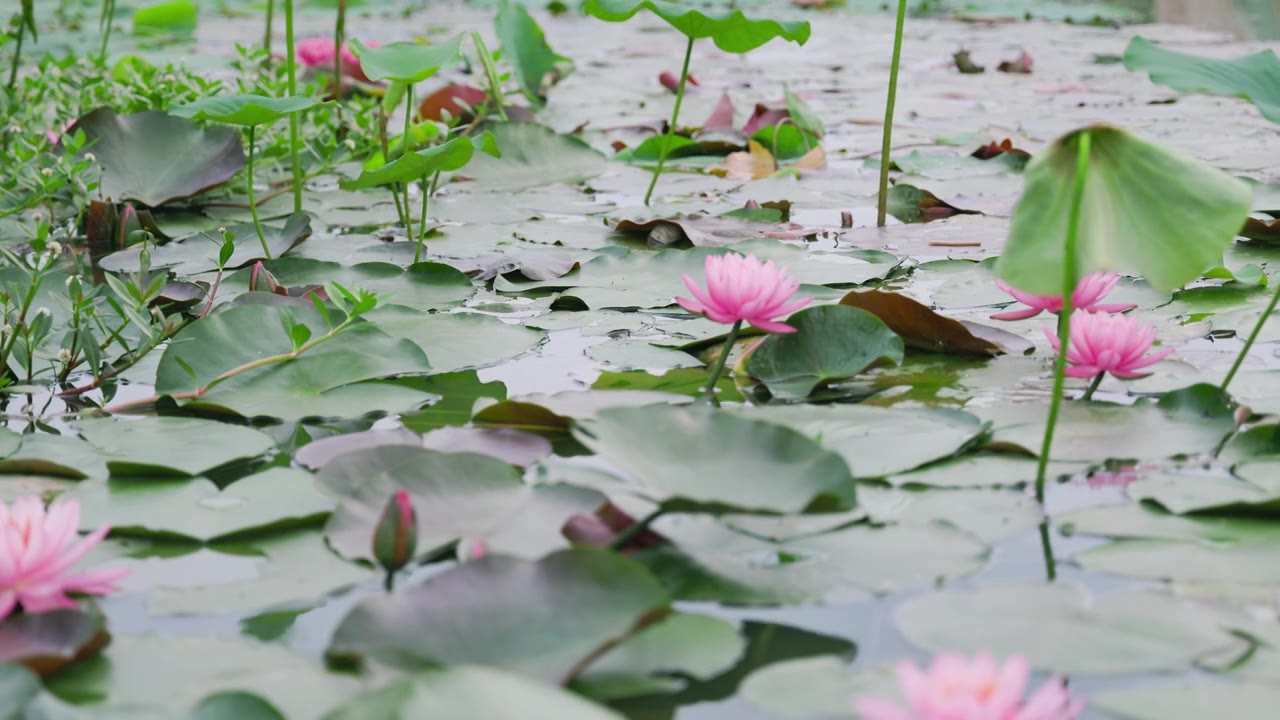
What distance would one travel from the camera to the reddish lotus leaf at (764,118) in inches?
110

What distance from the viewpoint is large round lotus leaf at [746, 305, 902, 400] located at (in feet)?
3.91

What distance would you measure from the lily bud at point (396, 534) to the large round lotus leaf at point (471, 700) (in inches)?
6.3

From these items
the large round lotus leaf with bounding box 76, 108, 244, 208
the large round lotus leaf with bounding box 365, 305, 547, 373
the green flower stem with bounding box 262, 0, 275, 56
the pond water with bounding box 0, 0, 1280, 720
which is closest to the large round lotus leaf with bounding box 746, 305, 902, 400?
the pond water with bounding box 0, 0, 1280, 720

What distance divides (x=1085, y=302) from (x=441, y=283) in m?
0.82

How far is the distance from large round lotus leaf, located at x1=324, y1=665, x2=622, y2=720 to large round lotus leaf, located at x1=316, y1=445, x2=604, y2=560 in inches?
8.1

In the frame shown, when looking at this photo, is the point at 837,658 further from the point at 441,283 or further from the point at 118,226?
the point at 118,226

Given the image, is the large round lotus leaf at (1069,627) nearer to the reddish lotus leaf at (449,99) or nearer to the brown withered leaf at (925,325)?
the brown withered leaf at (925,325)

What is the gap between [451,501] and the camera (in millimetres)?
860

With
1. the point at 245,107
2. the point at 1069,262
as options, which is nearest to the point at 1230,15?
the point at 245,107

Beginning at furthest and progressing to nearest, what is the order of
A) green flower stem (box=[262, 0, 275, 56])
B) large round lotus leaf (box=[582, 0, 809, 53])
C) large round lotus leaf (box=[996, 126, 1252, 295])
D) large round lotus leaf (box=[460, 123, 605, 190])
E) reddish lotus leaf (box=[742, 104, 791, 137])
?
reddish lotus leaf (box=[742, 104, 791, 137]), green flower stem (box=[262, 0, 275, 56]), large round lotus leaf (box=[460, 123, 605, 190]), large round lotus leaf (box=[582, 0, 809, 53]), large round lotus leaf (box=[996, 126, 1252, 295])

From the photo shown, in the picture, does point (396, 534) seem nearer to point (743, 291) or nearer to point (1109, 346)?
point (743, 291)

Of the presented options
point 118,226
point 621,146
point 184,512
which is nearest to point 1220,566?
point 184,512

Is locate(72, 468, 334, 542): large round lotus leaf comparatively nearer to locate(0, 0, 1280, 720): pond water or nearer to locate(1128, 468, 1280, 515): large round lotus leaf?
locate(0, 0, 1280, 720): pond water

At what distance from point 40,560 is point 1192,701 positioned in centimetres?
66
